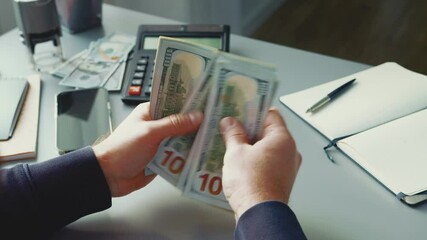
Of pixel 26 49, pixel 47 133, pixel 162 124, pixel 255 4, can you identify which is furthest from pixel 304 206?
pixel 255 4

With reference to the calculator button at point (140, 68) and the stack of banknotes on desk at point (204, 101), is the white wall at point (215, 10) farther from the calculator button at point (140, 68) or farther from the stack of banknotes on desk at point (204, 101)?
the stack of banknotes on desk at point (204, 101)

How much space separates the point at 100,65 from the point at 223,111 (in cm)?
45

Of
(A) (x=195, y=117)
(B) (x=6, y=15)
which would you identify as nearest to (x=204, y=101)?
(A) (x=195, y=117)

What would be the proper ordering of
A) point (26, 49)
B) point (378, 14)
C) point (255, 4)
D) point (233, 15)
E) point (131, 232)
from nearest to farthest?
point (131, 232), point (26, 49), point (233, 15), point (255, 4), point (378, 14)

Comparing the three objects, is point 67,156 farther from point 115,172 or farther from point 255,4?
point 255,4

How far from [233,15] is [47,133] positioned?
5.79 ft

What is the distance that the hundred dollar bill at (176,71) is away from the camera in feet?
1.92

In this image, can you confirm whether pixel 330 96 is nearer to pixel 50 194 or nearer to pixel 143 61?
pixel 143 61

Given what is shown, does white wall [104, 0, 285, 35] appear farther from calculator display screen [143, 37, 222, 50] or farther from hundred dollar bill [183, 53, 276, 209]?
hundred dollar bill [183, 53, 276, 209]

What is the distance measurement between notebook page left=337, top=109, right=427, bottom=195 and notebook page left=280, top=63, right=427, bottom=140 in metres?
0.02

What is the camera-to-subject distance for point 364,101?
0.80 meters

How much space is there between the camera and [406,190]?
2.05ft

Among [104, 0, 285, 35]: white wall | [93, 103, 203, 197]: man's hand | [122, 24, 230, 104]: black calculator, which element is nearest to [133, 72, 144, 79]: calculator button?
[122, 24, 230, 104]: black calculator

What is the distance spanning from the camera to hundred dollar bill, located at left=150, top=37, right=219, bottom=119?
585mm
